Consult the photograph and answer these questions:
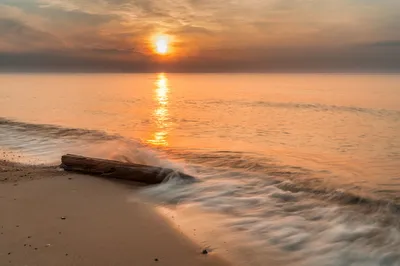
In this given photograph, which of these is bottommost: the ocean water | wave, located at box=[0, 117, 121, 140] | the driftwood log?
the ocean water

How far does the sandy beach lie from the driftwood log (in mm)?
615

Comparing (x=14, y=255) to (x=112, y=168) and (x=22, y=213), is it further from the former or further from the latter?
(x=112, y=168)

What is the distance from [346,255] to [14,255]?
15.1ft

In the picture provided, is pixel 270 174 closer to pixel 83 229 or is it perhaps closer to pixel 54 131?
pixel 83 229

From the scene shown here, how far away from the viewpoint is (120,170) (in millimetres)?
9070

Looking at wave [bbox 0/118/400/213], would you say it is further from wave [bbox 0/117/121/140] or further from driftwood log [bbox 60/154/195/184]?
driftwood log [bbox 60/154/195/184]

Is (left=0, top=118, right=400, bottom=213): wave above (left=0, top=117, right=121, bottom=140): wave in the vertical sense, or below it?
below

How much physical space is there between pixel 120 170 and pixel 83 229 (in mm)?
3444

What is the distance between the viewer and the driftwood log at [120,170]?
892 cm

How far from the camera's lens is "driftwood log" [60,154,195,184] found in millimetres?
8922

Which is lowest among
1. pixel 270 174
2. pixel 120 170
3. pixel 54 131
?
pixel 270 174

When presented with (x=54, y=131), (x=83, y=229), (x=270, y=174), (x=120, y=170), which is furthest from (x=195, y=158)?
(x=54, y=131)

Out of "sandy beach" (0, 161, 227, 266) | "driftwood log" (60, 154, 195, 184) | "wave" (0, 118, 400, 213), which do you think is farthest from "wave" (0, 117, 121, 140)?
"sandy beach" (0, 161, 227, 266)

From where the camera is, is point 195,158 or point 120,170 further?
point 195,158
